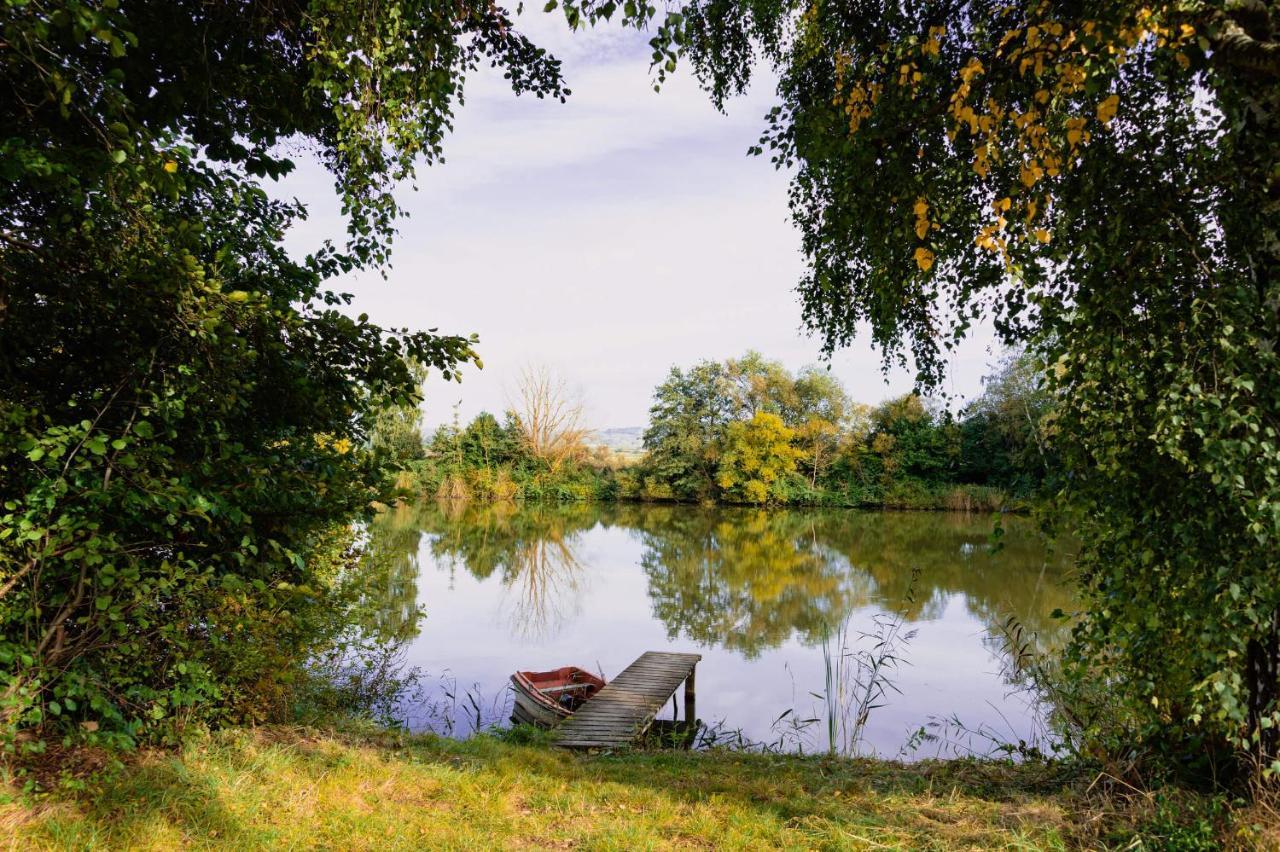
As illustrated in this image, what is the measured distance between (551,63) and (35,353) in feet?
12.7

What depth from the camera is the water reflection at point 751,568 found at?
11555 millimetres

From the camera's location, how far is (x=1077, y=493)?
2795 millimetres

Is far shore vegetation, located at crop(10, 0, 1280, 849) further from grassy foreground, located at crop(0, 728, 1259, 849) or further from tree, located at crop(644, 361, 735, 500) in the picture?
tree, located at crop(644, 361, 735, 500)

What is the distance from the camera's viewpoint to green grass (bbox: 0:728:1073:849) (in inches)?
110

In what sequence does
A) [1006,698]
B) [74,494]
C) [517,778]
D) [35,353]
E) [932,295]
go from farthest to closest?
[1006,698]
[932,295]
[517,778]
[35,353]
[74,494]

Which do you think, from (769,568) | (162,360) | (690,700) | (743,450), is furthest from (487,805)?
(743,450)

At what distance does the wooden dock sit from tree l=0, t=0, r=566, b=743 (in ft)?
11.7

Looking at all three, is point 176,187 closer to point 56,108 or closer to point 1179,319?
point 56,108

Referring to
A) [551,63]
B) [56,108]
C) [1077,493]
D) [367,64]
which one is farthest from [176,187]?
[1077,493]

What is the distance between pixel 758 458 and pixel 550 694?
24814mm

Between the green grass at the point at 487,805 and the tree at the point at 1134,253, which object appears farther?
the green grass at the point at 487,805

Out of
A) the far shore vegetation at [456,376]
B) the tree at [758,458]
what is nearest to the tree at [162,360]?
the far shore vegetation at [456,376]

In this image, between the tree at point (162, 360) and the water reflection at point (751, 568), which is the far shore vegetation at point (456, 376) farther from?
the water reflection at point (751, 568)

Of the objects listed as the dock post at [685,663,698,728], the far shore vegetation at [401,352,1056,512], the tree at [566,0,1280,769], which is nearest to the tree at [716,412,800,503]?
the far shore vegetation at [401,352,1056,512]
